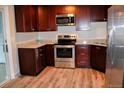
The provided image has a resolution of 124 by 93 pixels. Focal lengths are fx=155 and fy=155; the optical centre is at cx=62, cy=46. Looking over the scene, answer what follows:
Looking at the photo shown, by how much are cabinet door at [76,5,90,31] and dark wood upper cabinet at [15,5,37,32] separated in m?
1.52

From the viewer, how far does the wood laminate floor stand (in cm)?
367

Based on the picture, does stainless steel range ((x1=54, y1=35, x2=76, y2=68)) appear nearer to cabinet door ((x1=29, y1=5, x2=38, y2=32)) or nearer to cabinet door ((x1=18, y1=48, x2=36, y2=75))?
cabinet door ((x1=29, y1=5, x2=38, y2=32))

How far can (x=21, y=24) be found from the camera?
434 cm

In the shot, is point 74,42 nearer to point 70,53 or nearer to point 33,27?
point 70,53

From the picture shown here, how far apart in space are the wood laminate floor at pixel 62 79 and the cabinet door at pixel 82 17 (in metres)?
1.48

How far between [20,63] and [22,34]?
33.6 inches

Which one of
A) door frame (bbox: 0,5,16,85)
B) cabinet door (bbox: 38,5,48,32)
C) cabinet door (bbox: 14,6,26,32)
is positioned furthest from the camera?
cabinet door (bbox: 38,5,48,32)

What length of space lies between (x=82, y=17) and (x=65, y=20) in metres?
0.58

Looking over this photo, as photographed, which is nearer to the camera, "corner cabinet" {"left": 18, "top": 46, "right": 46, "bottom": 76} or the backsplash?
"corner cabinet" {"left": 18, "top": 46, "right": 46, "bottom": 76}

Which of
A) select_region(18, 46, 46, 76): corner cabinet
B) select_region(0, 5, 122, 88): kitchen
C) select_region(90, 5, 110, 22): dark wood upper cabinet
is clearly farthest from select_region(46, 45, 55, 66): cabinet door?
select_region(90, 5, 110, 22): dark wood upper cabinet

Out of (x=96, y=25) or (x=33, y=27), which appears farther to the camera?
(x=96, y=25)
